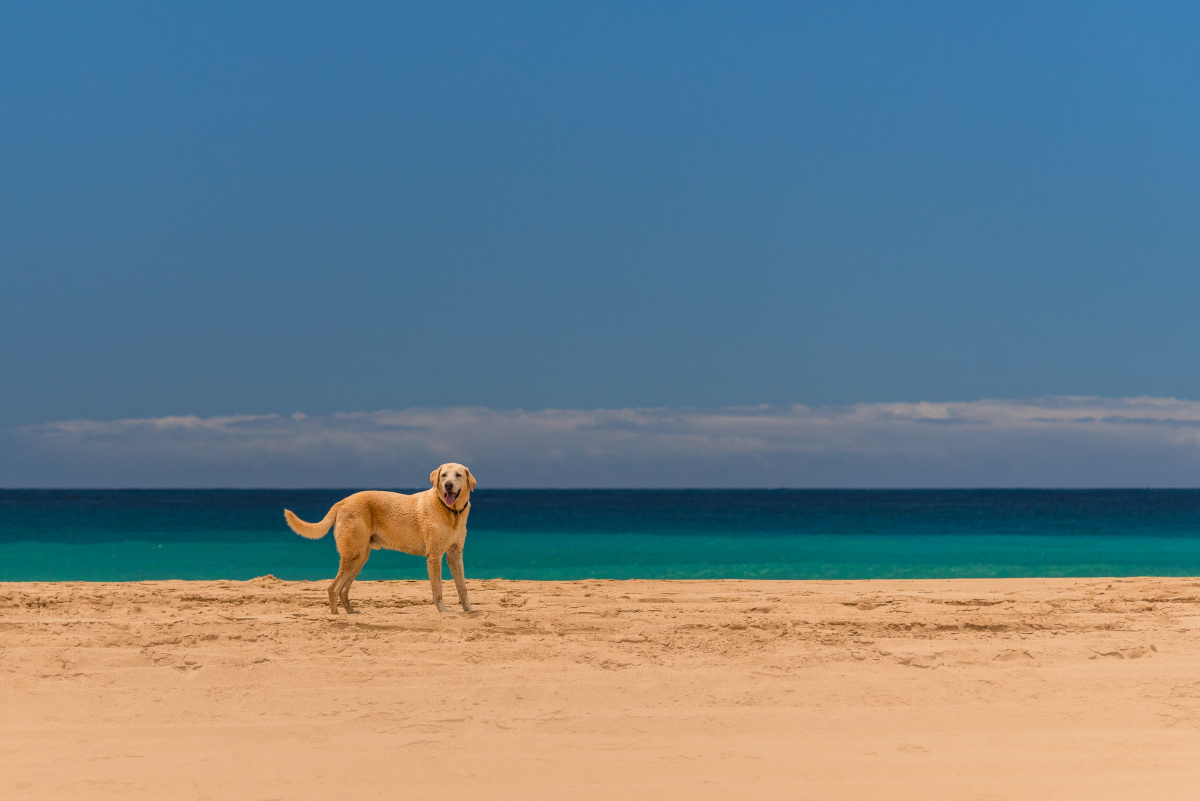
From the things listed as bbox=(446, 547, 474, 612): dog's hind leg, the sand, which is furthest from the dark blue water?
the sand

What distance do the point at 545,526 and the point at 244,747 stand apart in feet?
118

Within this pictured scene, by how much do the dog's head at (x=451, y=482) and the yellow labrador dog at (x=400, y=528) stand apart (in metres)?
0.01

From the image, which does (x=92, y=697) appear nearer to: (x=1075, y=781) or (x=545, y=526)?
(x=1075, y=781)

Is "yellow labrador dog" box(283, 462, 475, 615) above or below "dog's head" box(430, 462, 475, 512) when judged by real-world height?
below

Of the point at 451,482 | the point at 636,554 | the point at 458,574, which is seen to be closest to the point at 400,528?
the point at 458,574

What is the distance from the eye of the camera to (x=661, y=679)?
5.50 m

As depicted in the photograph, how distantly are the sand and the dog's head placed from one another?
1015mm

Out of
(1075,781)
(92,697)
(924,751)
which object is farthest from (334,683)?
(1075,781)

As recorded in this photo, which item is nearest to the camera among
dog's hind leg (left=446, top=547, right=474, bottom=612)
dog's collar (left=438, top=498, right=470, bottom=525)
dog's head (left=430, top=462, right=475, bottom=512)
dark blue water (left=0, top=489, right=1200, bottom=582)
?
dog's head (left=430, top=462, right=475, bottom=512)

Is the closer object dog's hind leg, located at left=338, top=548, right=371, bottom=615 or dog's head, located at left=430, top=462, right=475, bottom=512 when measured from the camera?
dog's head, located at left=430, top=462, right=475, bottom=512

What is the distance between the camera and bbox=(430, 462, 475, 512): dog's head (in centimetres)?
767

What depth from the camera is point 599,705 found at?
5082 mm

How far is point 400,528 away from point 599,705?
11.6ft

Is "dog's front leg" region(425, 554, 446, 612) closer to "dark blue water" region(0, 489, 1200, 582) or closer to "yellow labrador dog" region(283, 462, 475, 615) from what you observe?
"yellow labrador dog" region(283, 462, 475, 615)
